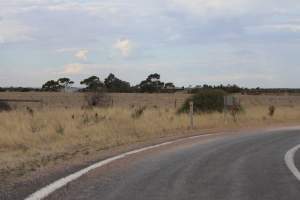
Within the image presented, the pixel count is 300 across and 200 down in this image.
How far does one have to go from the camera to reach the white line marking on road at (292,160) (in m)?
11.9

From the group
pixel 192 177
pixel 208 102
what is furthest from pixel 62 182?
pixel 208 102

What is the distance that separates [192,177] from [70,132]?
11626mm

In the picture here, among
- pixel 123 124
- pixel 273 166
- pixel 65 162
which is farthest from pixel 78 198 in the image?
pixel 123 124

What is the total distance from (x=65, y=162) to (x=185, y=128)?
48.5ft

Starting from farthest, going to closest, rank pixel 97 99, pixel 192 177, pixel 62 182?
pixel 97 99 < pixel 192 177 < pixel 62 182

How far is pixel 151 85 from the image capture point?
445ft

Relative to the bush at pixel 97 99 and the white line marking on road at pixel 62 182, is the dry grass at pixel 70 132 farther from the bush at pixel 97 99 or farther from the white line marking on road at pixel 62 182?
the bush at pixel 97 99

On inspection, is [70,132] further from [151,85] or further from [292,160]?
[151,85]

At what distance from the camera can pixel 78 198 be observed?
343 inches

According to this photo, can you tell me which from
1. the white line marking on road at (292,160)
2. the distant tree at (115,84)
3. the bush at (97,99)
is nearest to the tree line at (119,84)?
the distant tree at (115,84)

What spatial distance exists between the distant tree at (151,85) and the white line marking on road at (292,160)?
372 feet

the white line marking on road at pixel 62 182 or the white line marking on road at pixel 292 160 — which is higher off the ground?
the white line marking on road at pixel 62 182

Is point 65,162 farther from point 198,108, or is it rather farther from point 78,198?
point 198,108

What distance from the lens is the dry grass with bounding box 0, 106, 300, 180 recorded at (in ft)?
50.1
